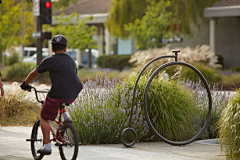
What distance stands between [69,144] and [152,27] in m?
23.8

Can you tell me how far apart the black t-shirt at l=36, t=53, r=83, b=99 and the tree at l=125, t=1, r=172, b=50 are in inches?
914

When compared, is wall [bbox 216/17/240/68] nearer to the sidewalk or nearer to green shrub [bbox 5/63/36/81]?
green shrub [bbox 5/63/36/81]

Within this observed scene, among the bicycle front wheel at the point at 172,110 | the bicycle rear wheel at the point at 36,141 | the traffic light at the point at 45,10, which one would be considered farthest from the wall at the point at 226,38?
the bicycle rear wheel at the point at 36,141

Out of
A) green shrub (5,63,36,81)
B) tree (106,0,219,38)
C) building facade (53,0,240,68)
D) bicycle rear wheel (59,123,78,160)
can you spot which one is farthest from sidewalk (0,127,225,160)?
tree (106,0,219,38)

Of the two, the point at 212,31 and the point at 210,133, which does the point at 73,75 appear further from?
the point at 212,31

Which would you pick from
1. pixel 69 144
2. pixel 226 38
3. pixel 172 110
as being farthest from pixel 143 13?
pixel 69 144

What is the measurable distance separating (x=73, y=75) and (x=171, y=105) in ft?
9.86

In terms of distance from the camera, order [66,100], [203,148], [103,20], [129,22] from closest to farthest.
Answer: [66,100], [203,148], [129,22], [103,20]

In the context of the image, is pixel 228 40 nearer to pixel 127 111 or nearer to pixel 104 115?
pixel 127 111

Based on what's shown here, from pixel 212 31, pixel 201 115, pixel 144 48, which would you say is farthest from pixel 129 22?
pixel 201 115

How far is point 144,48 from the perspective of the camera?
2998 centimetres

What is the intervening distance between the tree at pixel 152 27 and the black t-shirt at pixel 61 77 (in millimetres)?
23225

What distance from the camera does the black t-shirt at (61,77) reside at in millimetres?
6426

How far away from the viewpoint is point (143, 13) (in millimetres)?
33219
